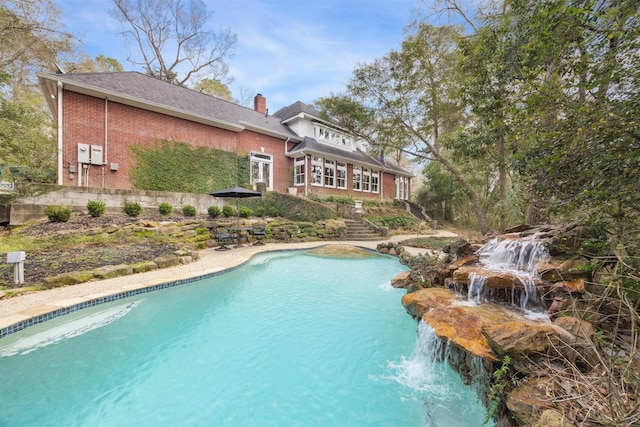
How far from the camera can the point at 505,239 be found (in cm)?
440

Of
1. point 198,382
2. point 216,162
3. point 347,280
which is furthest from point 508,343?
point 216,162

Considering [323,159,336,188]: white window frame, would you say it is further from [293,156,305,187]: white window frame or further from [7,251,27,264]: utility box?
[7,251,27,264]: utility box

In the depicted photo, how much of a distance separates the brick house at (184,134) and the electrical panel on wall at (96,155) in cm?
3

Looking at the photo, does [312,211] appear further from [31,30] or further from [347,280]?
[31,30]

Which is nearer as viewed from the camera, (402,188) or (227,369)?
(227,369)

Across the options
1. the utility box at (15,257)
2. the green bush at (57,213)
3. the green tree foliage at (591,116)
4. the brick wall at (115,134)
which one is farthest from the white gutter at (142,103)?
the green tree foliage at (591,116)

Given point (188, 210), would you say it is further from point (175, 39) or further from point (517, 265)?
point (175, 39)

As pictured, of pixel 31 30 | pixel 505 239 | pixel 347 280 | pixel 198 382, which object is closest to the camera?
pixel 198 382

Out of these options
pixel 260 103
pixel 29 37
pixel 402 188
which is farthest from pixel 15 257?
pixel 402 188

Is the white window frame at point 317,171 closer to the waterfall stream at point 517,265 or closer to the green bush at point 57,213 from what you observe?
the green bush at point 57,213

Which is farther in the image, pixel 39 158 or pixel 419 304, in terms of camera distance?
pixel 39 158

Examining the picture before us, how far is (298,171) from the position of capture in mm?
16625

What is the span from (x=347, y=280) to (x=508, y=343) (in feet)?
14.7

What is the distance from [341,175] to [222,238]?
36.5ft
